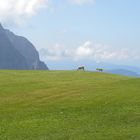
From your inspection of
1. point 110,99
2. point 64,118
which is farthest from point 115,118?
point 110,99

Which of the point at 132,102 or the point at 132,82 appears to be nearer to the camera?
the point at 132,102

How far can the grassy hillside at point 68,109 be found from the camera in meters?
35.1

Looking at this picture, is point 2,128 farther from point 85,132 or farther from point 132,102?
point 132,102

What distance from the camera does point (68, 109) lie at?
4769 centimetres

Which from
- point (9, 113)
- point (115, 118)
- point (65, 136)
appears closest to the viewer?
point (65, 136)

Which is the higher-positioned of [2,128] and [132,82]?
[132,82]

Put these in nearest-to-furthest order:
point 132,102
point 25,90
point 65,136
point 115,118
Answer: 1. point 65,136
2. point 115,118
3. point 132,102
4. point 25,90

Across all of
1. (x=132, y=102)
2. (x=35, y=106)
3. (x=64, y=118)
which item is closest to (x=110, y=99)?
(x=132, y=102)

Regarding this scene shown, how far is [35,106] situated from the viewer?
51562 mm

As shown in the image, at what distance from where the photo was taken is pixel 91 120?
40.5 metres

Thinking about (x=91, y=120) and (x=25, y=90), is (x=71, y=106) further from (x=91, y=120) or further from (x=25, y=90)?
(x=25, y=90)

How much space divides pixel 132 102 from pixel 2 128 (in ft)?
57.3

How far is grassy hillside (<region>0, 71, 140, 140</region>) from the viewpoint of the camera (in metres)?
35.1

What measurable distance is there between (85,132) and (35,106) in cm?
1731
